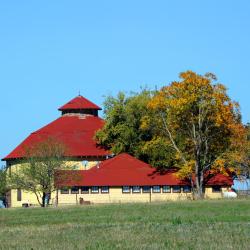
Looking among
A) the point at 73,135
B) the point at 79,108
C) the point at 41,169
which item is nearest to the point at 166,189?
the point at 41,169

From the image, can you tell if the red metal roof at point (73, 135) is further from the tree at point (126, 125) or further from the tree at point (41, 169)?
the tree at point (41, 169)

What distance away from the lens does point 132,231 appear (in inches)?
1259

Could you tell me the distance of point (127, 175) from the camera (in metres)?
101

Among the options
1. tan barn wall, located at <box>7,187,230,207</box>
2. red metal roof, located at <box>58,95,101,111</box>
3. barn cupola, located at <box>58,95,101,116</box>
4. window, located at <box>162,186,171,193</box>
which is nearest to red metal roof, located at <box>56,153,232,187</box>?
window, located at <box>162,186,171,193</box>

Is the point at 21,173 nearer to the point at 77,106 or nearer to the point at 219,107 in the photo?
the point at 219,107

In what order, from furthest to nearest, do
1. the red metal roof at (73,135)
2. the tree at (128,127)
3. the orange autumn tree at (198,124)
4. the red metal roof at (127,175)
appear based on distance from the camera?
the red metal roof at (73,135) < the tree at (128,127) < the red metal roof at (127,175) < the orange autumn tree at (198,124)

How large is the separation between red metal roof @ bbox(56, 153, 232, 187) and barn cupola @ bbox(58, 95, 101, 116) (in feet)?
71.7

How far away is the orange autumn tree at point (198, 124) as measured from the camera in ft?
287

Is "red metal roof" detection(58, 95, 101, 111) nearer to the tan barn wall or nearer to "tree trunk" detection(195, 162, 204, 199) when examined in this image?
the tan barn wall

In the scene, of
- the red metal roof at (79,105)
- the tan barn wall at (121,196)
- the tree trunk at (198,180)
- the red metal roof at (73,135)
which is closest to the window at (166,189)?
the tan barn wall at (121,196)

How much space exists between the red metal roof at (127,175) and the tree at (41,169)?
7362 millimetres

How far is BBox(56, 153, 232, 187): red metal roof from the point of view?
100 metres

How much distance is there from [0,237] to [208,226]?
857cm

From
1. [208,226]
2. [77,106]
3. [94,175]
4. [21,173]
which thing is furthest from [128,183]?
[208,226]
